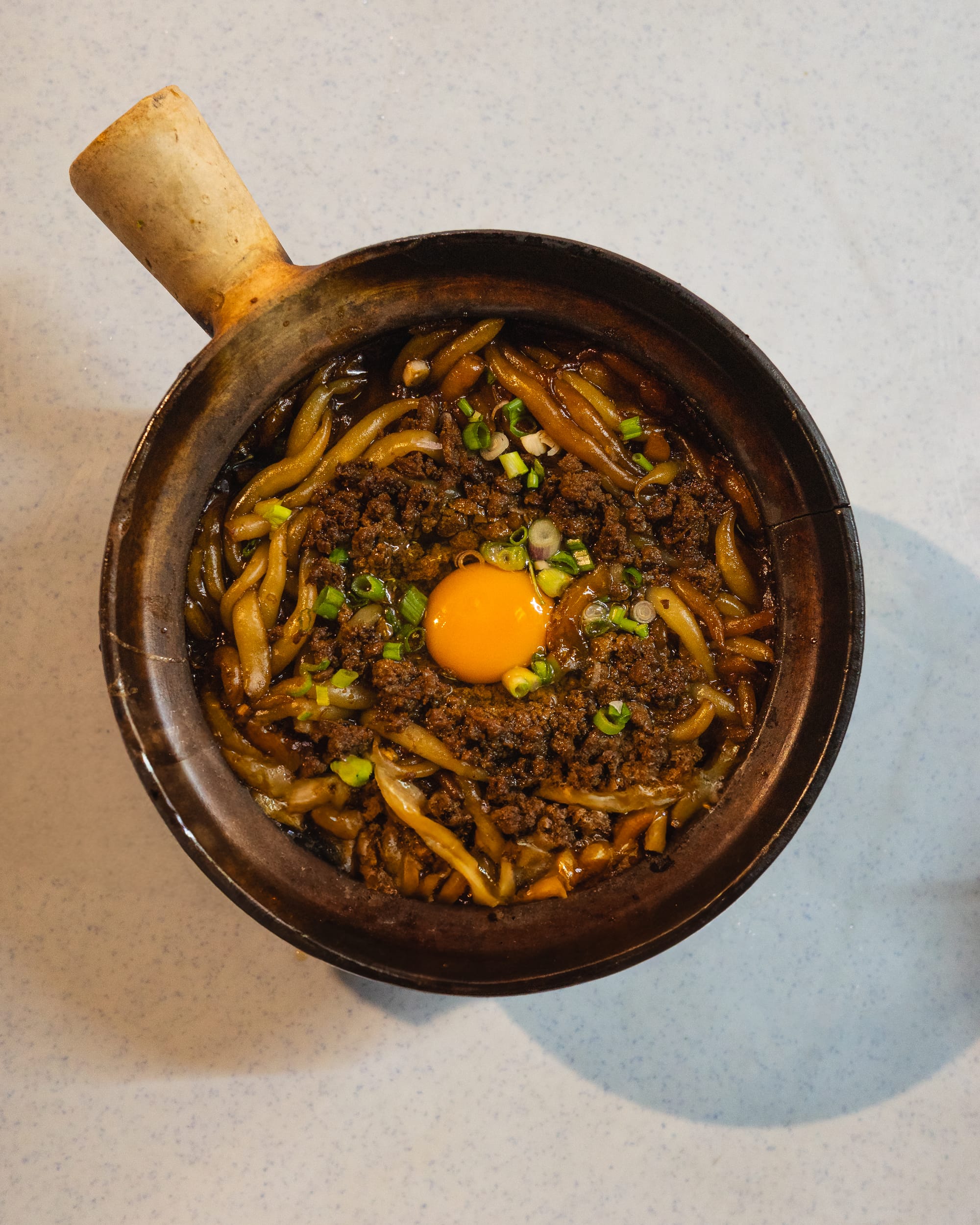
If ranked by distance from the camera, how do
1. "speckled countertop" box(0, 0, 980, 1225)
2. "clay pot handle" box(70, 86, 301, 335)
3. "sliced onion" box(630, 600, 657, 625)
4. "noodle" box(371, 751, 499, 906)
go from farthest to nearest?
"speckled countertop" box(0, 0, 980, 1225) < "sliced onion" box(630, 600, 657, 625) < "noodle" box(371, 751, 499, 906) < "clay pot handle" box(70, 86, 301, 335)

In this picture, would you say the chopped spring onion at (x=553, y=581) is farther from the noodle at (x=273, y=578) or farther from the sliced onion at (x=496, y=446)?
the noodle at (x=273, y=578)

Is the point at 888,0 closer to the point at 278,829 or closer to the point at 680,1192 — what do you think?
the point at 278,829

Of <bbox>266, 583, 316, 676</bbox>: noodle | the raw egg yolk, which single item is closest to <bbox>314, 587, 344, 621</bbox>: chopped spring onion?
<bbox>266, 583, 316, 676</bbox>: noodle

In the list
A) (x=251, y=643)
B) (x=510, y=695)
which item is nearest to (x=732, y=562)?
(x=510, y=695)

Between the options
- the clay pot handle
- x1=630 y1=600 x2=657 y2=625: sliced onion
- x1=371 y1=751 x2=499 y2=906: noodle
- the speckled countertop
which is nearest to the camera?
the clay pot handle

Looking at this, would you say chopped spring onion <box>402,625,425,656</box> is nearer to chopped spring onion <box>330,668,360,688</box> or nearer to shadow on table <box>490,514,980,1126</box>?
chopped spring onion <box>330,668,360,688</box>

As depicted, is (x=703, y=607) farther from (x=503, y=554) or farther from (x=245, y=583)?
(x=245, y=583)

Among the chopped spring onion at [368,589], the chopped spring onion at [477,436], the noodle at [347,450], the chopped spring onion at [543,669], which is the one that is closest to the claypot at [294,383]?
the noodle at [347,450]
